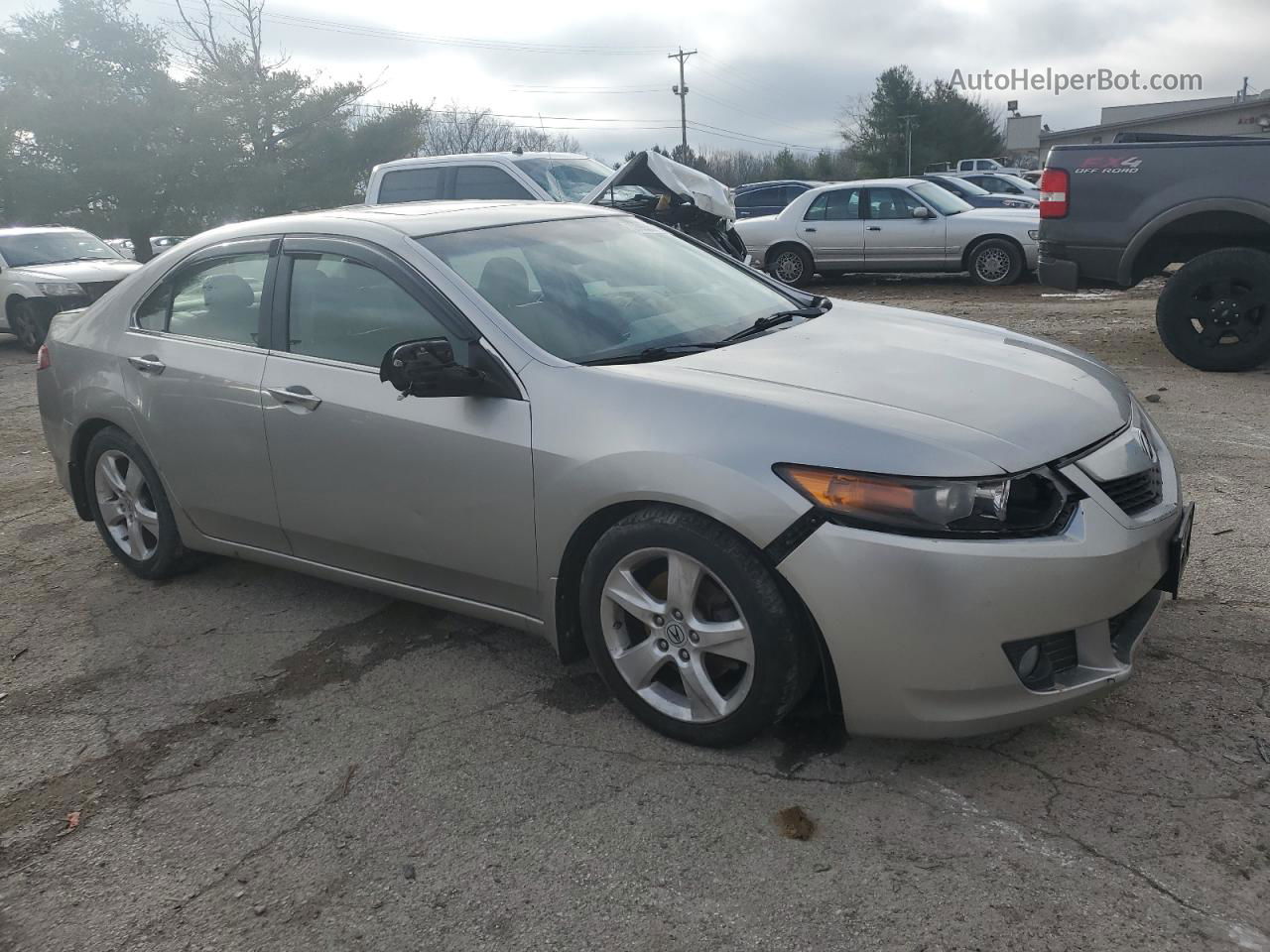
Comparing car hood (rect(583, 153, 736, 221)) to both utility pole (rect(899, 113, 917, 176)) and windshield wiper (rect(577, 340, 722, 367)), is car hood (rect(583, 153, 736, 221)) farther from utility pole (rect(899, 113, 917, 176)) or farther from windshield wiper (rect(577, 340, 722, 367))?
utility pole (rect(899, 113, 917, 176))

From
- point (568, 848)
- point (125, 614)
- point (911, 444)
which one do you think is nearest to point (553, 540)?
point (568, 848)

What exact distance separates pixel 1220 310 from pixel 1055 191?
1445mm

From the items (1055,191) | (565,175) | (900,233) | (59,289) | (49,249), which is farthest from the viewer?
(49,249)

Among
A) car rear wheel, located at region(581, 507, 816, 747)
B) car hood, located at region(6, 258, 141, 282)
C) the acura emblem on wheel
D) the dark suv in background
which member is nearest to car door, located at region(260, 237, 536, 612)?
car rear wheel, located at region(581, 507, 816, 747)

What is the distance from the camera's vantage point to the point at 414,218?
13.0 feet

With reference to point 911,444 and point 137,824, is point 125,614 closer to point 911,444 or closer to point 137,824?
point 137,824

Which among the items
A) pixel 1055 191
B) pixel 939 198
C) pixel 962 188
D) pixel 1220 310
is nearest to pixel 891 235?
pixel 939 198

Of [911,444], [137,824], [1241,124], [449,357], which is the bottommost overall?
[137,824]

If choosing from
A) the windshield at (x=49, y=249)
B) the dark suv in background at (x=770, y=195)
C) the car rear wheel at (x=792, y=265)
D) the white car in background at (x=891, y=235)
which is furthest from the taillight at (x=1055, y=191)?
the dark suv in background at (x=770, y=195)

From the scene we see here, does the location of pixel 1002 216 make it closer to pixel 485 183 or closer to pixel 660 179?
pixel 660 179

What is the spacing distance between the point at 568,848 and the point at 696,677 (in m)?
0.60

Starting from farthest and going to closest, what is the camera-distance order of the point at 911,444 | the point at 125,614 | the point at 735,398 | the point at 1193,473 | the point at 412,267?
the point at 1193,473 < the point at 125,614 < the point at 412,267 < the point at 735,398 < the point at 911,444

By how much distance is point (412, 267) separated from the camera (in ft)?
11.8

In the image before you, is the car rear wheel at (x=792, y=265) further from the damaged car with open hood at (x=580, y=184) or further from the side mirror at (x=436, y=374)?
the side mirror at (x=436, y=374)
